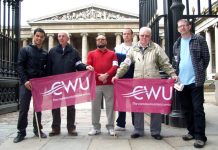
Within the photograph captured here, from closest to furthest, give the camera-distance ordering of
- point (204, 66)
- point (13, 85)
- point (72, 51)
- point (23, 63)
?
point (204, 66) < point (23, 63) < point (72, 51) < point (13, 85)

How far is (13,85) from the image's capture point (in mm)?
10914

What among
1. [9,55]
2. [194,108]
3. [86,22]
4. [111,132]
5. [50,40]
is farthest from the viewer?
[86,22]

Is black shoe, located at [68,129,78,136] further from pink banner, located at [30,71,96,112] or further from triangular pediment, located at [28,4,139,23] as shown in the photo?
triangular pediment, located at [28,4,139,23]

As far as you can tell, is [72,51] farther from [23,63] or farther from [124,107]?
[124,107]

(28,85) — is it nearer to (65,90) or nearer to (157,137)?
(65,90)

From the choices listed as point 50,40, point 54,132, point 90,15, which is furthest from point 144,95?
point 90,15

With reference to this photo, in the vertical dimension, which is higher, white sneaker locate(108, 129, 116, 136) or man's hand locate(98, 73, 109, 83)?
man's hand locate(98, 73, 109, 83)

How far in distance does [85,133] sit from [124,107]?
2.97 ft

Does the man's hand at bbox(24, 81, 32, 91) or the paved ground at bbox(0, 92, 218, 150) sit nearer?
the paved ground at bbox(0, 92, 218, 150)

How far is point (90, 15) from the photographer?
205 ft

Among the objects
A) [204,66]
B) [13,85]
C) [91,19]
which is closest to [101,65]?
[204,66]

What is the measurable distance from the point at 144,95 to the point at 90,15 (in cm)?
5782

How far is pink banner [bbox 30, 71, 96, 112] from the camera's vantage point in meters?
5.98

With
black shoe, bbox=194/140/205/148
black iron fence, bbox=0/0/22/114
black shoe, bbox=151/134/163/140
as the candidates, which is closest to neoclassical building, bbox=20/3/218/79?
black iron fence, bbox=0/0/22/114
